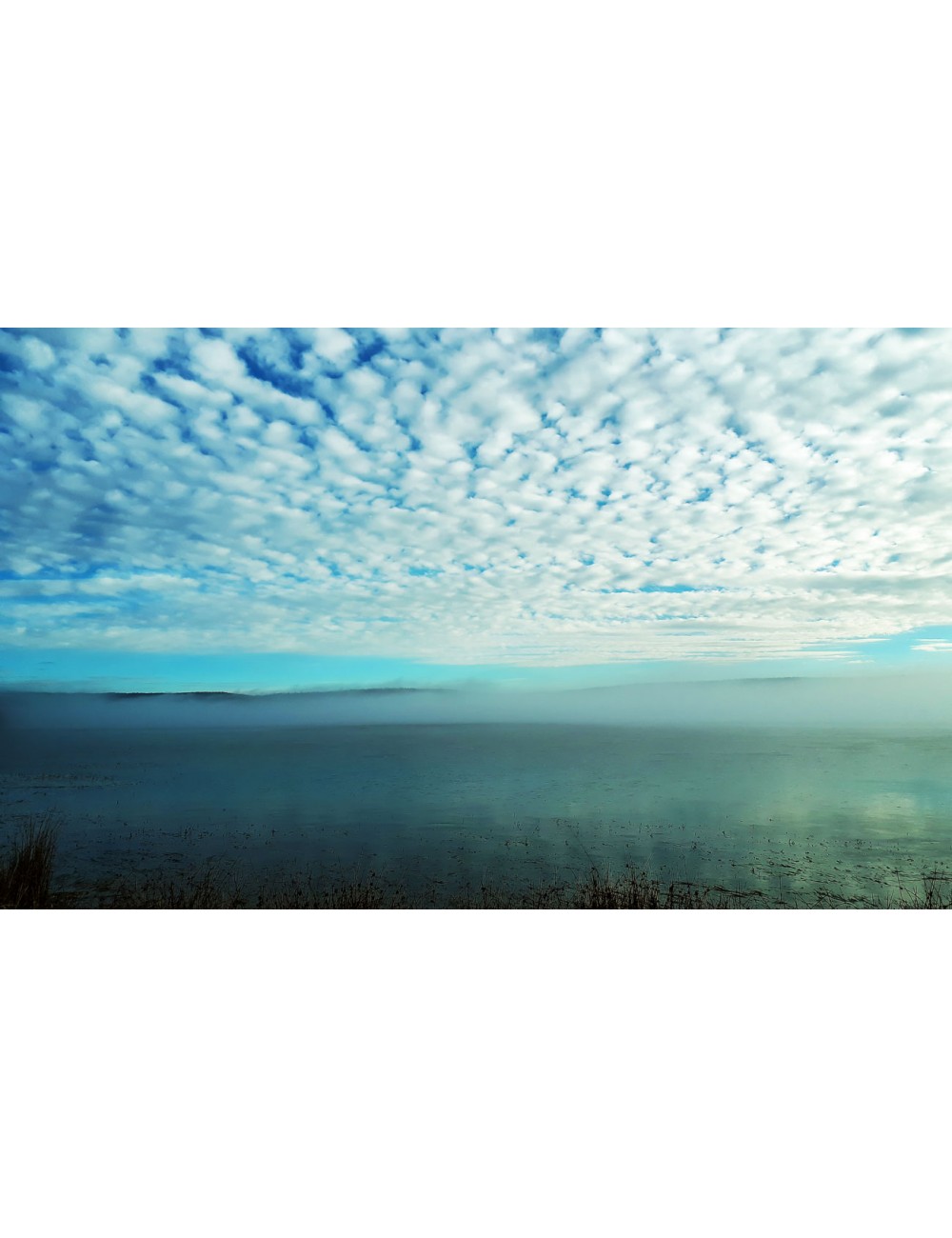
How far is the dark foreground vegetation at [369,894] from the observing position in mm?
4148

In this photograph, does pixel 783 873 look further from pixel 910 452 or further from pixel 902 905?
pixel 910 452

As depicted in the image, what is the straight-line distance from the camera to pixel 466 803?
6457 millimetres

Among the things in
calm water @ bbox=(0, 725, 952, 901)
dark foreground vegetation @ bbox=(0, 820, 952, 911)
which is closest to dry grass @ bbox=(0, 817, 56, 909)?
dark foreground vegetation @ bbox=(0, 820, 952, 911)

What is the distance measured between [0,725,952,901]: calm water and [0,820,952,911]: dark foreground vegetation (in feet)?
0.43

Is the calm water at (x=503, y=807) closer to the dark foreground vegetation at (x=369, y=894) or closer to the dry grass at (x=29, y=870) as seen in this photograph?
the dark foreground vegetation at (x=369, y=894)

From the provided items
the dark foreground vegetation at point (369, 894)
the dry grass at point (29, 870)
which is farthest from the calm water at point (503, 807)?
the dry grass at point (29, 870)

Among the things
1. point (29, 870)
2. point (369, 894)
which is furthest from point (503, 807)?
point (29, 870)

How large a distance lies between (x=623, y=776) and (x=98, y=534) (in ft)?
18.4

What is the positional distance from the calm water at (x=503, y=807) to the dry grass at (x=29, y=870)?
0.23 m

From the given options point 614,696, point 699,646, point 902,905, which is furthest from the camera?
point 614,696

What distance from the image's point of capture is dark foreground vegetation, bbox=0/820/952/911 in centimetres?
415

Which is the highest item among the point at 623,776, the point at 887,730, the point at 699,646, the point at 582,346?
the point at 582,346

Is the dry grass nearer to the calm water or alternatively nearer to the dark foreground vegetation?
the dark foreground vegetation

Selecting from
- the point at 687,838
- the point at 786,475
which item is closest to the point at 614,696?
the point at 687,838
